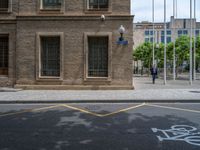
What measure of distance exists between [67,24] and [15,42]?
3.55m

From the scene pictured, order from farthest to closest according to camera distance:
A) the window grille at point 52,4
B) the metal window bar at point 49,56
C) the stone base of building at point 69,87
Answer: the metal window bar at point 49,56 < the window grille at point 52,4 < the stone base of building at point 69,87

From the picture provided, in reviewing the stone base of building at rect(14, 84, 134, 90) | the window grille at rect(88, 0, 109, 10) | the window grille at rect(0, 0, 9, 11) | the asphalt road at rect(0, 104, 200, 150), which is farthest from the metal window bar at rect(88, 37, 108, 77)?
the asphalt road at rect(0, 104, 200, 150)

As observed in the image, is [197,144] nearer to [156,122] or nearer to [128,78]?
[156,122]

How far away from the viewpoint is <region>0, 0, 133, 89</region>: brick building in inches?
728

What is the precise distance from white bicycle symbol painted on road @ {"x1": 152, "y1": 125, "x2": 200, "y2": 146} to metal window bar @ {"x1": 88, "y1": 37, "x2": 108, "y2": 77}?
1103 cm

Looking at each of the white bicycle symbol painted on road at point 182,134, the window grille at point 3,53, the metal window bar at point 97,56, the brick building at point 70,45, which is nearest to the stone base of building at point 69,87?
the brick building at point 70,45

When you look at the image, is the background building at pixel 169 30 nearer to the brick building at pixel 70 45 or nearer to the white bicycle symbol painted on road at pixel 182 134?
the brick building at pixel 70 45

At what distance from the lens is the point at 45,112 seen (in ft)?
35.6

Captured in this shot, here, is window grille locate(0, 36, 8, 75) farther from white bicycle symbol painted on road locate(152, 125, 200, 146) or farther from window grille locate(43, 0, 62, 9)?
white bicycle symbol painted on road locate(152, 125, 200, 146)

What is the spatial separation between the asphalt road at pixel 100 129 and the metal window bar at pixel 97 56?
304 inches

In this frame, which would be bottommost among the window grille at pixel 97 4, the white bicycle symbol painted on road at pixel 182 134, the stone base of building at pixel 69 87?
the white bicycle symbol painted on road at pixel 182 134

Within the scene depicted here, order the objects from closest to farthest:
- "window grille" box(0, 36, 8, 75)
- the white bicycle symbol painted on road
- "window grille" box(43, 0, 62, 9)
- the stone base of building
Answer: the white bicycle symbol painted on road → the stone base of building → "window grille" box(43, 0, 62, 9) → "window grille" box(0, 36, 8, 75)

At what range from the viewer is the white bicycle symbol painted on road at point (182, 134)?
6742mm

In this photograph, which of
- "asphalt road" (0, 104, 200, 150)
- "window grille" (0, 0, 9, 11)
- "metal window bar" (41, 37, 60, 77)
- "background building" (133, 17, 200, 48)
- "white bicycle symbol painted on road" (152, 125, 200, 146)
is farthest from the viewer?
Result: "background building" (133, 17, 200, 48)
